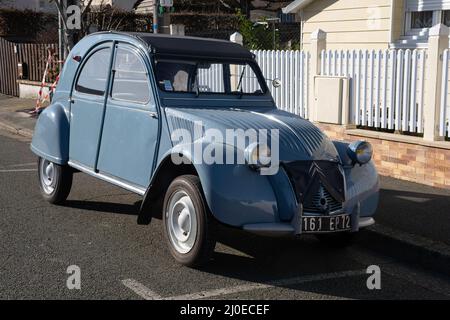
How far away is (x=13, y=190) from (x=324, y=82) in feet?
15.7

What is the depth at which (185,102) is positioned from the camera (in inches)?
232

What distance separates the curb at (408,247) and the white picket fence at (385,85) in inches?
113

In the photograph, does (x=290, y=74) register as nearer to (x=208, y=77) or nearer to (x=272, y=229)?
(x=208, y=77)

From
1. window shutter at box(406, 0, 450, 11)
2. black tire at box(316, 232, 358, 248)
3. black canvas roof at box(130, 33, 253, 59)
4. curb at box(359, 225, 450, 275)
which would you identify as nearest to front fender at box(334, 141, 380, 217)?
black tire at box(316, 232, 358, 248)

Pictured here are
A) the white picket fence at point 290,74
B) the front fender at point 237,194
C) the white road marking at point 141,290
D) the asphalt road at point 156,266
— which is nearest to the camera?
the white road marking at point 141,290

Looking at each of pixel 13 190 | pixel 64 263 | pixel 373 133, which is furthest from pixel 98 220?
pixel 373 133

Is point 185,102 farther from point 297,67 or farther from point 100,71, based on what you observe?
point 297,67

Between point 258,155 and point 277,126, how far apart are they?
619mm

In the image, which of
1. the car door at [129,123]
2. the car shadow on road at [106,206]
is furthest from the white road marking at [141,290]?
the car shadow on road at [106,206]

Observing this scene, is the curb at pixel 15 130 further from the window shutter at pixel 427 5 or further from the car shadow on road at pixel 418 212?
the car shadow on road at pixel 418 212

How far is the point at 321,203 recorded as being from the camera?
503 centimetres

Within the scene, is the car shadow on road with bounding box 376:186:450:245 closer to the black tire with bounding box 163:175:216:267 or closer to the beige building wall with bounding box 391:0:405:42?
the black tire with bounding box 163:175:216:267

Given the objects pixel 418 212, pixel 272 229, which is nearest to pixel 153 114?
pixel 272 229

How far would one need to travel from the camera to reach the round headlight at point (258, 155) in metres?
4.79
